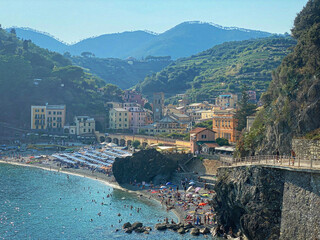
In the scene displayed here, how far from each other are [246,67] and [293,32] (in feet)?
308

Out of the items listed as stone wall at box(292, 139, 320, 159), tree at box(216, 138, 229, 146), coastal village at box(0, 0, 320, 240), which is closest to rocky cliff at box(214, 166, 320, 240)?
coastal village at box(0, 0, 320, 240)

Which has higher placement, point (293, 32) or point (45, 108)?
point (293, 32)

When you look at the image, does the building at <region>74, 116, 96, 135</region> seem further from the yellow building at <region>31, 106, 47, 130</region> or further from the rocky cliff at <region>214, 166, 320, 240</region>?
the rocky cliff at <region>214, 166, 320, 240</region>

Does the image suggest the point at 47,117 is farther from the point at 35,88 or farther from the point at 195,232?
the point at 195,232

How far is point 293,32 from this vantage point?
5234 centimetres

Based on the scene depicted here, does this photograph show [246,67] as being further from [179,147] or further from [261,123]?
[261,123]

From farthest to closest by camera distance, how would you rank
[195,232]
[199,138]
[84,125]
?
[84,125] < [199,138] < [195,232]

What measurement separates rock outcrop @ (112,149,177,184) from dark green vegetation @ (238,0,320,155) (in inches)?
594

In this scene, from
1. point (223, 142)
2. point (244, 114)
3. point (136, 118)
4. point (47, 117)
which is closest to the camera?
point (223, 142)

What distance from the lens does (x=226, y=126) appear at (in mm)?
66688

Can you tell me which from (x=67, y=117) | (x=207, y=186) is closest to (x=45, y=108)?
(x=67, y=117)

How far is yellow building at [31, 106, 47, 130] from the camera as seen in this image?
99.4m

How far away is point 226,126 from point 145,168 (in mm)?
15068

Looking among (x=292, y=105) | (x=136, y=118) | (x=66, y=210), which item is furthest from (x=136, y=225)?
(x=136, y=118)
